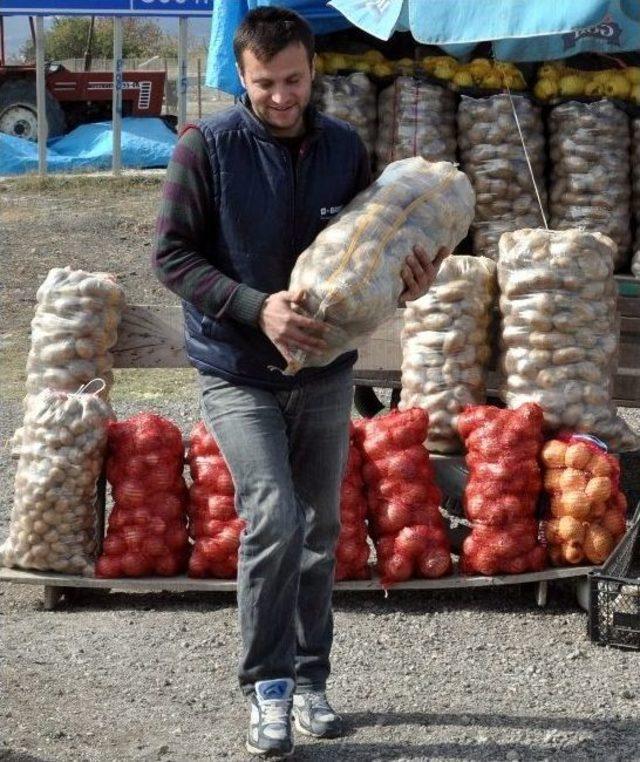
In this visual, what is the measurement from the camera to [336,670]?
501 cm

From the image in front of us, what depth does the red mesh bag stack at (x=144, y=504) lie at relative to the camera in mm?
5590

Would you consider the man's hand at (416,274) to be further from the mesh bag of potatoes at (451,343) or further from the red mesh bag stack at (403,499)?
the mesh bag of potatoes at (451,343)

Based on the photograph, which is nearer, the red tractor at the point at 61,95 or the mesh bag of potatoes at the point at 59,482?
the mesh bag of potatoes at the point at 59,482

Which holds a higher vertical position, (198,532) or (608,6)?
(608,6)

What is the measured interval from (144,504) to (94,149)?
58.3ft

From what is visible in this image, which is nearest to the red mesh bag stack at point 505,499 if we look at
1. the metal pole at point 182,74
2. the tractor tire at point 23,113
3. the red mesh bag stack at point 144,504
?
the red mesh bag stack at point 144,504

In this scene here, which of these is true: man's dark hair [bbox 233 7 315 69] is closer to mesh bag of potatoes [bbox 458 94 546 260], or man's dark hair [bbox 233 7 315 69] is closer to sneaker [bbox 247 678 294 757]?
sneaker [bbox 247 678 294 757]

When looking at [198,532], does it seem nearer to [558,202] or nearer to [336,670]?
[336,670]

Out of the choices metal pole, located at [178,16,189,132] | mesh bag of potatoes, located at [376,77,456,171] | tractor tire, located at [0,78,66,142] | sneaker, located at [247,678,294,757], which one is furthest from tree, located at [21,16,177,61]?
sneaker, located at [247,678,294,757]

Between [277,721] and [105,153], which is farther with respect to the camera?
[105,153]

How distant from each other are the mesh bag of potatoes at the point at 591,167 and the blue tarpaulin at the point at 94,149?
1413 cm

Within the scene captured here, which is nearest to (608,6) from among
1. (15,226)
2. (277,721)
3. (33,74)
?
(277,721)

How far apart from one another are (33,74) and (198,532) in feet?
65.8

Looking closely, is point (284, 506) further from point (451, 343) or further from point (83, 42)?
point (83, 42)
